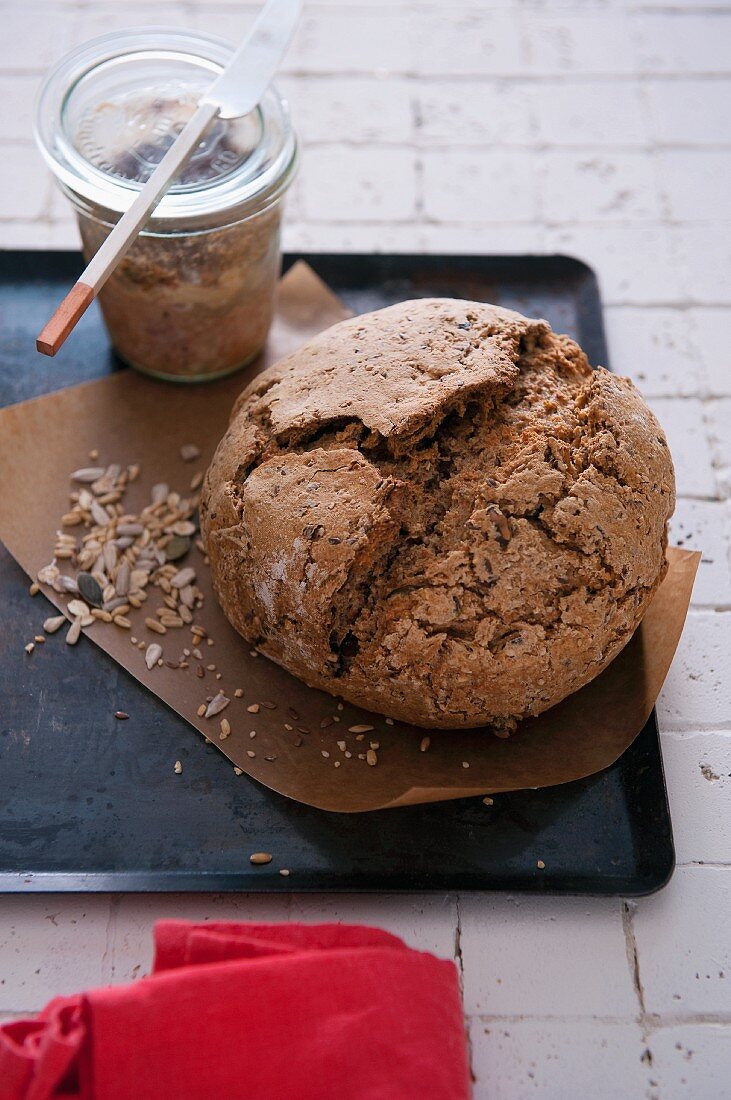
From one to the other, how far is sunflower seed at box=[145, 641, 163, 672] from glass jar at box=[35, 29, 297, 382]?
1.87ft

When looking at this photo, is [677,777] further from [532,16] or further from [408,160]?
[532,16]

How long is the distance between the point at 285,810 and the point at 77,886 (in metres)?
0.30

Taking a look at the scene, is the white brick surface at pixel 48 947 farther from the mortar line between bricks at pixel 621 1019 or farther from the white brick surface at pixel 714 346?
the white brick surface at pixel 714 346

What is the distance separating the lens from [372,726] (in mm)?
1552

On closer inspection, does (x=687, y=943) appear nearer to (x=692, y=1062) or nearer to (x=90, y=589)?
(x=692, y=1062)

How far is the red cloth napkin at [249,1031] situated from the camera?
1198mm

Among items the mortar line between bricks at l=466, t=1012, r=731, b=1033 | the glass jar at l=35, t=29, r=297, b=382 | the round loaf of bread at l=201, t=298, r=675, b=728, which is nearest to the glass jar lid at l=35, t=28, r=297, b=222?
the glass jar at l=35, t=29, r=297, b=382

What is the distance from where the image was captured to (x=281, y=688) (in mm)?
1593

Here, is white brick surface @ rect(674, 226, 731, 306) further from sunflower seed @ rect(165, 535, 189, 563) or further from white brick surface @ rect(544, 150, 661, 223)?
sunflower seed @ rect(165, 535, 189, 563)

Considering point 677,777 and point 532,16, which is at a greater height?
point 532,16

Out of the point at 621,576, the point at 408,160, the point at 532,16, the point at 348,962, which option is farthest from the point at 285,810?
the point at 532,16

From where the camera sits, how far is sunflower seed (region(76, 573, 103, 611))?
1.67 meters

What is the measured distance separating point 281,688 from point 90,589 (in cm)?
36

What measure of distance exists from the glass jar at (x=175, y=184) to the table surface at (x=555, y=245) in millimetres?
357
